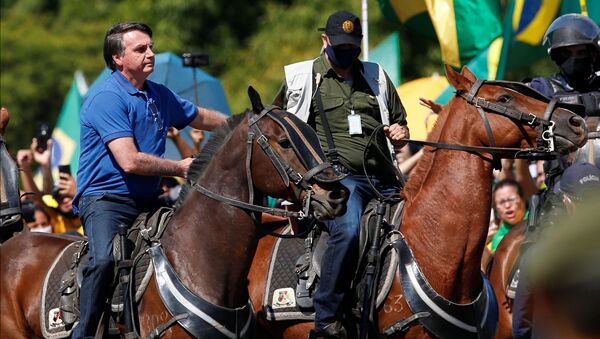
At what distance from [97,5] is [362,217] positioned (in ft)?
72.3

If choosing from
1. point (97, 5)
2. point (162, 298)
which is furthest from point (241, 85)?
point (162, 298)

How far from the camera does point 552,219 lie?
6.31 m

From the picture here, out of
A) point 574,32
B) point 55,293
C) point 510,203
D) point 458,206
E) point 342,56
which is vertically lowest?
point 510,203

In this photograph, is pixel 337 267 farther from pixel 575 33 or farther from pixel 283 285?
pixel 575 33

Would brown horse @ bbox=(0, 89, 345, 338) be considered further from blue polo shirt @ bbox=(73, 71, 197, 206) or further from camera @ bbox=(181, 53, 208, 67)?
camera @ bbox=(181, 53, 208, 67)

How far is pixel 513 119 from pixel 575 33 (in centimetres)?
99

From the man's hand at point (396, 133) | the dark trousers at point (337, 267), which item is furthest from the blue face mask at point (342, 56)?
the dark trousers at point (337, 267)

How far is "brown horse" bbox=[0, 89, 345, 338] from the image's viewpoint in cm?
503

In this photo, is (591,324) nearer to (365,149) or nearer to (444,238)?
(444,238)

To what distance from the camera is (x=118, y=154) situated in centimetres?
533

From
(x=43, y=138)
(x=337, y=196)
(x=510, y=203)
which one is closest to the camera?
(x=337, y=196)

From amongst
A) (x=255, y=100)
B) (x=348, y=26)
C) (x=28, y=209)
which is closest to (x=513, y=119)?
(x=348, y=26)

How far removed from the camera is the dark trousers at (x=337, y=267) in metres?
5.80

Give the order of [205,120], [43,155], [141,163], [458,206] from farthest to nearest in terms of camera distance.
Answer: [43,155] → [205,120] → [458,206] → [141,163]
